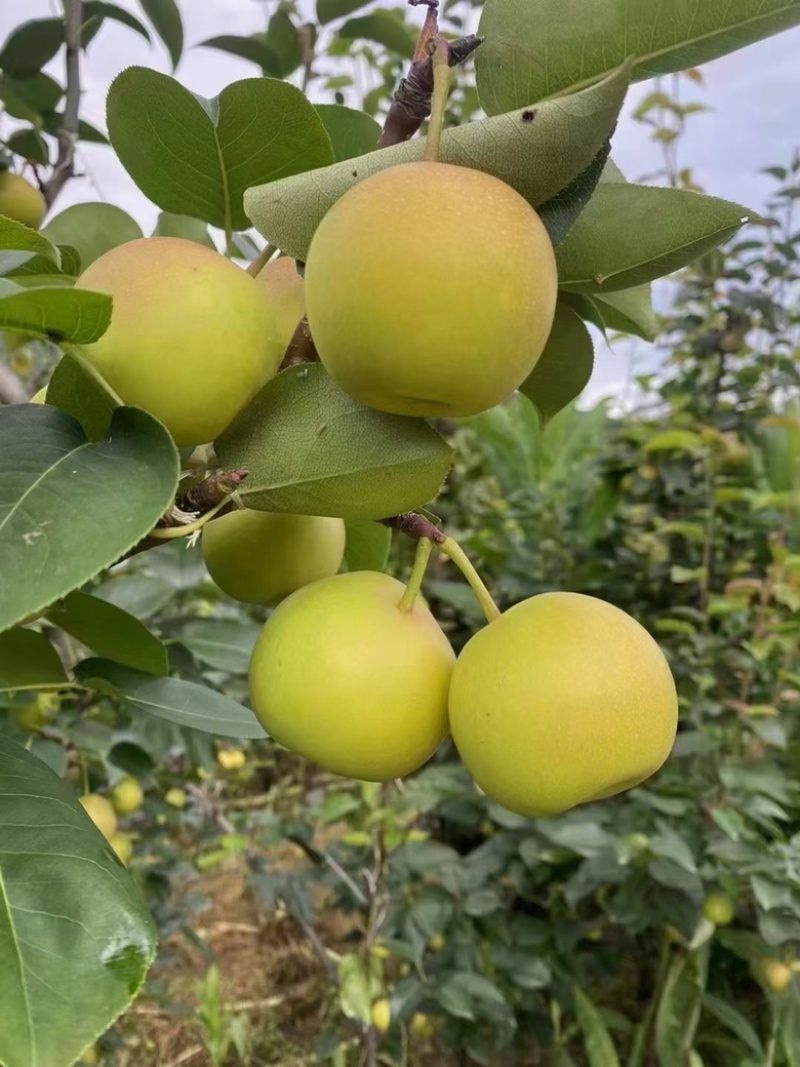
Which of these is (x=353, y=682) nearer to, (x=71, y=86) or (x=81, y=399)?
(x=81, y=399)

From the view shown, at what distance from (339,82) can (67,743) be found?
64.9 inches

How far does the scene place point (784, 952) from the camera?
1.43 metres

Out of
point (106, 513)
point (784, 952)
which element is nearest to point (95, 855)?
point (106, 513)

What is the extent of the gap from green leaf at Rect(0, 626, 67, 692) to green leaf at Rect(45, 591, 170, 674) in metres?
0.06

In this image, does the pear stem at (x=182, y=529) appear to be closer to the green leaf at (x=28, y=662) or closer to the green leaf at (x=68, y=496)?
the green leaf at (x=68, y=496)

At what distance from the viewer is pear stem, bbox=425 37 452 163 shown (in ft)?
1.32

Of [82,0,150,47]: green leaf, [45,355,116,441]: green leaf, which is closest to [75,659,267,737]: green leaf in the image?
[45,355,116,441]: green leaf

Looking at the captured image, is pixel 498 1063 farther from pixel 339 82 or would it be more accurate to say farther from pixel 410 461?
pixel 339 82

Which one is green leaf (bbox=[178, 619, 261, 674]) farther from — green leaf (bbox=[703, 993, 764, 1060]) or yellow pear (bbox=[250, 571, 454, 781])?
green leaf (bbox=[703, 993, 764, 1060])

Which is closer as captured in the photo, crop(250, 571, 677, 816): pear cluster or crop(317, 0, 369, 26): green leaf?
crop(250, 571, 677, 816): pear cluster

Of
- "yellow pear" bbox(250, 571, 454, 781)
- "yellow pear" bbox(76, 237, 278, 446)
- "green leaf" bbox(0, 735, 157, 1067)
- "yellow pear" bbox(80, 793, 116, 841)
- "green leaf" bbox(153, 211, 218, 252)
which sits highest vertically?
"yellow pear" bbox(76, 237, 278, 446)

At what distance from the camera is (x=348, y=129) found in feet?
2.05

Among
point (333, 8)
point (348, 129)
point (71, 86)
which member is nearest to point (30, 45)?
point (71, 86)

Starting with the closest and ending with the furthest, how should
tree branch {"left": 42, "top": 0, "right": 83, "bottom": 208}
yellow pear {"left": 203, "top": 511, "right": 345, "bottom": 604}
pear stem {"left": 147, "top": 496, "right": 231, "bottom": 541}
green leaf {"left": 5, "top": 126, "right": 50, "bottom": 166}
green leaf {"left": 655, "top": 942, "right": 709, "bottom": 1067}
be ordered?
1. pear stem {"left": 147, "top": 496, "right": 231, "bottom": 541}
2. yellow pear {"left": 203, "top": 511, "right": 345, "bottom": 604}
3. tree branch {"left": 42, "top": 0, "right": 83, "bottom": 208}
4. green leaf {"left": 5, "top": 126, "right": 50, "bottom": 166}
5. green leaf {"left": 655, "top": 942, "right": 709, "bottom": 1067}
